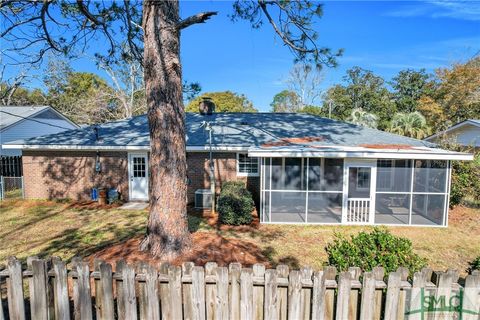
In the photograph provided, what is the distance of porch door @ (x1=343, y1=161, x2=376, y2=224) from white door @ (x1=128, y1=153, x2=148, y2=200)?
829 cm

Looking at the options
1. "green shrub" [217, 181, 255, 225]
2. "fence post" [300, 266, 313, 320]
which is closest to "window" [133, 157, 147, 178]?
"green shrub" [217, 181, 255, 225]

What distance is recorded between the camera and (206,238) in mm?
6078

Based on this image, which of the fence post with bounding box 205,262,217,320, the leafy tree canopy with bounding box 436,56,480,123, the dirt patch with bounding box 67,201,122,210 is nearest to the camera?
the fence post with bounding box 205,262,217,320

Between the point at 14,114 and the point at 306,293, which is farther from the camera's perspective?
the point at 14,114

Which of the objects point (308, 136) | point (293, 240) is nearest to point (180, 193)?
point (293, 240)

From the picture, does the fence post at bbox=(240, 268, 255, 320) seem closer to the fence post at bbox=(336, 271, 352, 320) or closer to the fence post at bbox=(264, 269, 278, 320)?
the fence post at bbox=(264, 269, 278, 320)

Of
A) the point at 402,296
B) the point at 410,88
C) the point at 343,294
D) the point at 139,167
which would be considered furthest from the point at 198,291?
the point at 410,88

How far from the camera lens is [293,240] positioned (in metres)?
7.96

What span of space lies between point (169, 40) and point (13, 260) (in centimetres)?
392

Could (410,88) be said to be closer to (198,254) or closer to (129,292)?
(198,254)

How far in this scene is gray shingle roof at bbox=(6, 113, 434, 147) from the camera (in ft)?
40.7

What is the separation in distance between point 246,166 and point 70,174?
7.86 m

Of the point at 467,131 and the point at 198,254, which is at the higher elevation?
the point at 467,131

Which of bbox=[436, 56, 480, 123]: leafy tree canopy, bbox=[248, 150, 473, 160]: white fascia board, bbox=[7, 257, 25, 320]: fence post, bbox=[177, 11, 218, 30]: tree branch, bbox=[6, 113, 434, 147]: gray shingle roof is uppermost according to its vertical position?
bbox=[436, 56, 480, 123]: leafy tree canopy
